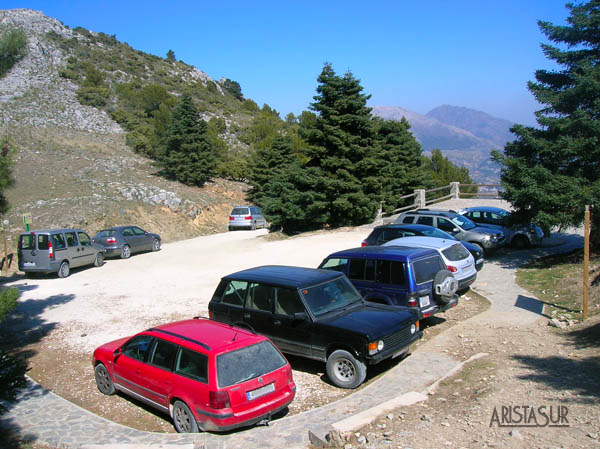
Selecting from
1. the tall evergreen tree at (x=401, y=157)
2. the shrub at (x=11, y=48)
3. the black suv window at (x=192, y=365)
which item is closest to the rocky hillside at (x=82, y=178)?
the shrub at (x=11, y=48)

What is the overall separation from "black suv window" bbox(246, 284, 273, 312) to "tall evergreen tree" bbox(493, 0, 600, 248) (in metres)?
9.10

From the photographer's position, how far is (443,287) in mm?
9797

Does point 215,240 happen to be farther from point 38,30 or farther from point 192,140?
point 38,30

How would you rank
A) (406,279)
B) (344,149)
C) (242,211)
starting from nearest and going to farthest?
1. (406,279)
2. (344,149)
3. (242,211)

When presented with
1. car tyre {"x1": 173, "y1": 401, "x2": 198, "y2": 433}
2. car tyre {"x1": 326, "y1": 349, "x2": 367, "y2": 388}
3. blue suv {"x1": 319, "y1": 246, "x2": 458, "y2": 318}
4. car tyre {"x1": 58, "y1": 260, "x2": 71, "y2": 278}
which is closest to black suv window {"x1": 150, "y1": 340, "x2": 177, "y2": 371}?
car tyre {"x1": 173, "y1": 401, "x2": 198, "y2": 433}

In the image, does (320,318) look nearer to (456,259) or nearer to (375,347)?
(375,347)

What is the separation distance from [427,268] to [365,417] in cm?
494

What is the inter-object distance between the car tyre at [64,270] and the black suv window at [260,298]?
11.9 metres

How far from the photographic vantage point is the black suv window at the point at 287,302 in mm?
8375

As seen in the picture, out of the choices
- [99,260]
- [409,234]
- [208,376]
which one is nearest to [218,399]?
[208,376]

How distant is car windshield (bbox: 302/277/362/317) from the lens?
27.3ft

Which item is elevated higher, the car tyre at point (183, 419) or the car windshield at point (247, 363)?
the car windshield at point (247, 363)

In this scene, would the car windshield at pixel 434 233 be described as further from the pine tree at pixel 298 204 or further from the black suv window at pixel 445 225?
the pine tree at pixel 298 204

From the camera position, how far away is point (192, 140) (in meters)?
40.7
